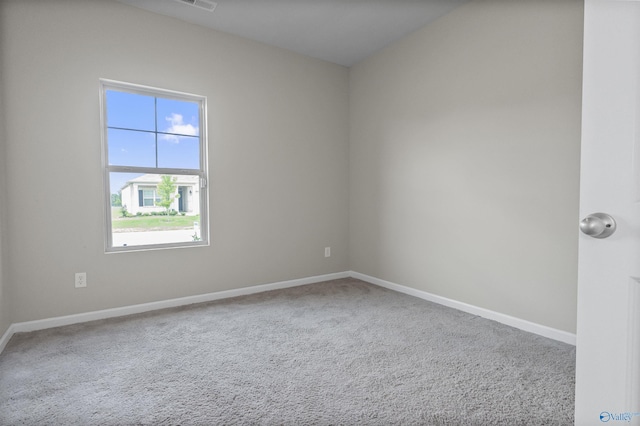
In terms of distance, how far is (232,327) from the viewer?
9.02ft

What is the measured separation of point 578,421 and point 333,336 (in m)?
1.76

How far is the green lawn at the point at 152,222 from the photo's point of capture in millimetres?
3059

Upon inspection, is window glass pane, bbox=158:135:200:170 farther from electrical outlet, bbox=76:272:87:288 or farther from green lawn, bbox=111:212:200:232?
electrical outlet, bbox=76:272:87:288

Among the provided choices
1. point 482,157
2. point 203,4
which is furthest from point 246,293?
point 203,4

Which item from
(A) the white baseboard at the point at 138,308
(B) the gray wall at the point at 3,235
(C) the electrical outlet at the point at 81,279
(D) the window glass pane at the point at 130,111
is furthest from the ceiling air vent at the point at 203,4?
(A) the white baseboard at the point at 138,308

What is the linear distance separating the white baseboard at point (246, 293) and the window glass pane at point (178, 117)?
65.3 inches

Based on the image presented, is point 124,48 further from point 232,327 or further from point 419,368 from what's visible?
point 419,368

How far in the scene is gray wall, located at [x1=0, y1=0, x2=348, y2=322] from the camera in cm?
264

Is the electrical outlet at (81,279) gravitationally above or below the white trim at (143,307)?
above

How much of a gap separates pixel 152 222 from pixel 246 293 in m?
1.21

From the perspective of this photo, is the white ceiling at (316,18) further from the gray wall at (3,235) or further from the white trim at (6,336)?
the white trim at (6,336)

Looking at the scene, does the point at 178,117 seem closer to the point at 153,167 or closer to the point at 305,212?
the point at 153,167

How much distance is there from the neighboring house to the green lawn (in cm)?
7

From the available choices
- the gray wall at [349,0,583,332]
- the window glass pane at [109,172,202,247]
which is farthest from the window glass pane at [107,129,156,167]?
the gray wall at [349,0,583,332]
